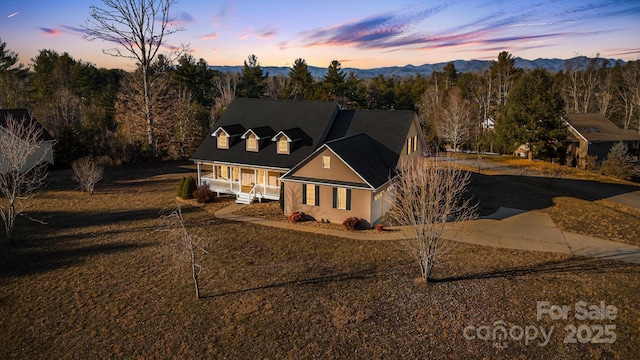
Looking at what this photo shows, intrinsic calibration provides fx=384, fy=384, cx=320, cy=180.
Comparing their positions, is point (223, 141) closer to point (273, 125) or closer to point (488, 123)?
point (273, 125)

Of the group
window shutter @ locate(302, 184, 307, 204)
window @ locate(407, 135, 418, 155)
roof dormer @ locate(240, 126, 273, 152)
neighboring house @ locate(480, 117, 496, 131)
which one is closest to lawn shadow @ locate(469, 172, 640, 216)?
window @ locate(407, 135, 418, 155)

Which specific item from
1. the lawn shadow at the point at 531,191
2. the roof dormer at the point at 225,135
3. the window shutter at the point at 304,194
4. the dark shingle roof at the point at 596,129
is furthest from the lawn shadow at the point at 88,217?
the dark shingle roof at the point at 596,129

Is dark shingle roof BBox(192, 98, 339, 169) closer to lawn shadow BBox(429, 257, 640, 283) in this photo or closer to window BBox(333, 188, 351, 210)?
window BBox(333, 188, 351, 210)

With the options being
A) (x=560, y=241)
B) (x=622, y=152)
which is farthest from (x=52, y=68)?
(x=622, y=152)

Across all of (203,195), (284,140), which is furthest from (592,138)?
(203,195)

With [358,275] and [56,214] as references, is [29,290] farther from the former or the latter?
[358,275]
